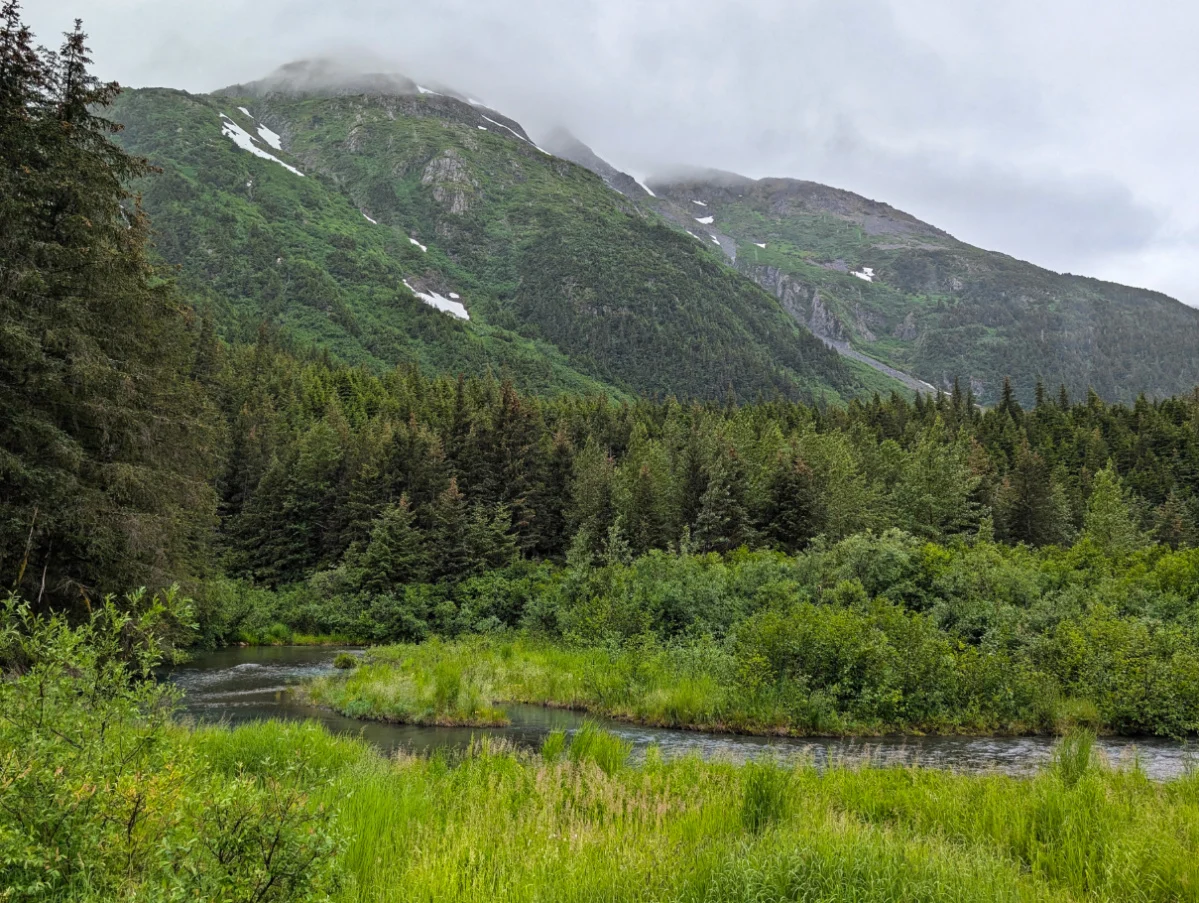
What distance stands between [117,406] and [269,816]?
17894mm

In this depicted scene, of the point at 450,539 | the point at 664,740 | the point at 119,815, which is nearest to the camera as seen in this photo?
the point at 119,815

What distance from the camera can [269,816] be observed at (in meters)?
4.07

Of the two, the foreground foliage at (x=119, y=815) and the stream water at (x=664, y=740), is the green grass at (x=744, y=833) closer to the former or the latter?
the foreground foliage at (x=119, y=815)

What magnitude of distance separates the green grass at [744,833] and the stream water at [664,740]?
11.0 feet

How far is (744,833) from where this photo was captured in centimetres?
738

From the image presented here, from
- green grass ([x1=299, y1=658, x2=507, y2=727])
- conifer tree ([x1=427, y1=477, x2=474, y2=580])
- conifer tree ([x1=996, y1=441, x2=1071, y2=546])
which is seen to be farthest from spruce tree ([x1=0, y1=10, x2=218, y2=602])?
conifer tree ([x1=996, y1=441, x2=1071, y2=546])

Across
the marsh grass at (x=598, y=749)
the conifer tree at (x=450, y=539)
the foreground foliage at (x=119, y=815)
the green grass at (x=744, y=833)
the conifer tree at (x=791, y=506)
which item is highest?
the conifer tree at (x=791, y=506)

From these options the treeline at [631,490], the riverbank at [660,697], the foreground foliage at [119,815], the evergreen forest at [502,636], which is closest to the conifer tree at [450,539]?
the treeline at [631,490]

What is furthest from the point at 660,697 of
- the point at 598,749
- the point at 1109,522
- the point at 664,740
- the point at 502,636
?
the point at 1109,522

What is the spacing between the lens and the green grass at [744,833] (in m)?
5.67

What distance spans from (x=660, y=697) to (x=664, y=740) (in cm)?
355

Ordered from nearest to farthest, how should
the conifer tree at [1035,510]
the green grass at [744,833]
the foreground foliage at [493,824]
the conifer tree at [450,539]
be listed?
the foreground foliage at [493,824], the green grass at [744,833], the conifer tree at [450,539], the conifer tree at [1035,510]

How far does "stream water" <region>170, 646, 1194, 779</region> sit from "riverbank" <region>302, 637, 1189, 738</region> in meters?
0.86

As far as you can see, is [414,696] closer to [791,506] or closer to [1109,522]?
[791,506]
